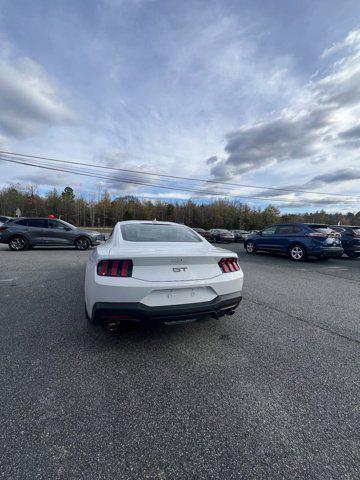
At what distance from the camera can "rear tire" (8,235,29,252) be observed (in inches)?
410

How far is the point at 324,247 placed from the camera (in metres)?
8.99

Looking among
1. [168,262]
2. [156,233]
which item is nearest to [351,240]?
[156,233]

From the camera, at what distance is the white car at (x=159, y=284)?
2.34 meters

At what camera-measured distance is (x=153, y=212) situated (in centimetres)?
7731

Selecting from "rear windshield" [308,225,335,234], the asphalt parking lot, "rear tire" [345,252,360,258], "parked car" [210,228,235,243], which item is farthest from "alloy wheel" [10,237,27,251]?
"parked car" [210,228,235,243]

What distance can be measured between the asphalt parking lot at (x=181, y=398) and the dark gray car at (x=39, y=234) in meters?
8.19

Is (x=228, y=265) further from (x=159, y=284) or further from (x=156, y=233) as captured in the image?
(x=156, y=233)

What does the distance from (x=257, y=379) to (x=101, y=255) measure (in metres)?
1.96

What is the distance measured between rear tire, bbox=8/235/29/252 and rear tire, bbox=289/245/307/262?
11.9 m

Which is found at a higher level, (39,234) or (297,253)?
(39,234)

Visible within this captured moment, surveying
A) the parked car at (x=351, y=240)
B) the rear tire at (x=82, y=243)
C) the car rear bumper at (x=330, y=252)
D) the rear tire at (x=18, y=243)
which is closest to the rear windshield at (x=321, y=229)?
the car rear bumper at (x=330, y=252)

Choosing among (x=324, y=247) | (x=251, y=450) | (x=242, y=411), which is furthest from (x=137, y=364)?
(x=324, y=247)

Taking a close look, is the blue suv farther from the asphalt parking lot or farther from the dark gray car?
the dark gray car

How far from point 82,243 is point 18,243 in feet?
8.81
